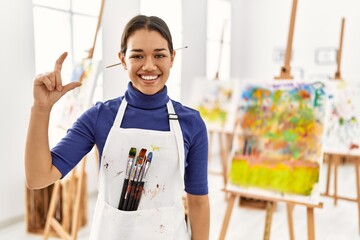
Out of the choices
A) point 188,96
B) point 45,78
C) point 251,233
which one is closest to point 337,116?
point 251,233

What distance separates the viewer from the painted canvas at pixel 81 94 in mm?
2077

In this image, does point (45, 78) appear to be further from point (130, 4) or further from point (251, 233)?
point (130, 4)

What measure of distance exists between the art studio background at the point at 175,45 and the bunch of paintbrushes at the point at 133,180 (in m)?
1.18

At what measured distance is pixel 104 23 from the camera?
10.2ft

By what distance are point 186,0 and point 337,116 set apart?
7.60 ft

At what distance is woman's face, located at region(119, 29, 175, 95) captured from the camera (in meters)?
0.96

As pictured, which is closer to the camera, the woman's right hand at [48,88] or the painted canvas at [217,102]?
the woman's right hand at [48,88]

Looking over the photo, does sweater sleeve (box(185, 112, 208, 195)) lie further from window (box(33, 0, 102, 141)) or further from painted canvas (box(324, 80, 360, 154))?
painted canvas (box(324, 80, 360, 154))

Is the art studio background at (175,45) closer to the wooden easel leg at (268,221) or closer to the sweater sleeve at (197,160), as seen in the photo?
the wooden easel leg at (268,221)

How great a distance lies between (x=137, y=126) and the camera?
1.00 metres

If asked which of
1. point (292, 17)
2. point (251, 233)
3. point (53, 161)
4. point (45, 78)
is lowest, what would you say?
point (251, 233)

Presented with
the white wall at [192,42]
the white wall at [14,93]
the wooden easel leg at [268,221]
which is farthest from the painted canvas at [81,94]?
the white wall at [192,42]

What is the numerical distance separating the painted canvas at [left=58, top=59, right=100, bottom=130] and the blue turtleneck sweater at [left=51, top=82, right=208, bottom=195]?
1104 millimetres

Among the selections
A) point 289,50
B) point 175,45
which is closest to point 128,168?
point 289,50
